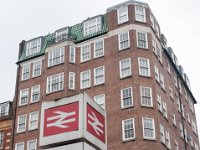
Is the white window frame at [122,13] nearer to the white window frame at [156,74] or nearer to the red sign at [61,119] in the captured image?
the white window frame at [156,74]

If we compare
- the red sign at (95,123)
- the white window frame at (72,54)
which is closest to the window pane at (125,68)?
the white window frame at (72,54)

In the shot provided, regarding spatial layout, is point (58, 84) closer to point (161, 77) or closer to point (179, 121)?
point (161, 77)

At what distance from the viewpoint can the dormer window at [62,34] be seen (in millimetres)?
52062

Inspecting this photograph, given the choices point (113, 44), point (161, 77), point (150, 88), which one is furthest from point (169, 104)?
point (113, 44)

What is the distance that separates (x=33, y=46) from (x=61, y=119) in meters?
40.1

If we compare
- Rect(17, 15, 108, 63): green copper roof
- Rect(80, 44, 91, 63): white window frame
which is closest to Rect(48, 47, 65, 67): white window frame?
Rect(17, 15, 108, 63): green copper roof

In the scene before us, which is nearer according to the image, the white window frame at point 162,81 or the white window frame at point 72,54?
the white window frame at point 162,81

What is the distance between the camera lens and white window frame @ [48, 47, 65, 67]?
4984cm

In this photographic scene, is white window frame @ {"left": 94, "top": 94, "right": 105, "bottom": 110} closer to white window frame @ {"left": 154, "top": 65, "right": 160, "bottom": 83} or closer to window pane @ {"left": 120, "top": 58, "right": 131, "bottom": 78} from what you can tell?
window pane @ {"left": 120, "top": 58, "right": 131, "bottom": 78}

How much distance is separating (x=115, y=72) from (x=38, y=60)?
12.4 metres

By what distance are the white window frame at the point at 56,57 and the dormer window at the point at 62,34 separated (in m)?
1.81

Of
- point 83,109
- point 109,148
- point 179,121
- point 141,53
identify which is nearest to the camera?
point 83,109

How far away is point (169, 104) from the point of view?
4962cm

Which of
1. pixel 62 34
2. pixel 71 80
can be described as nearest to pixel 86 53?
pixel 71 80
